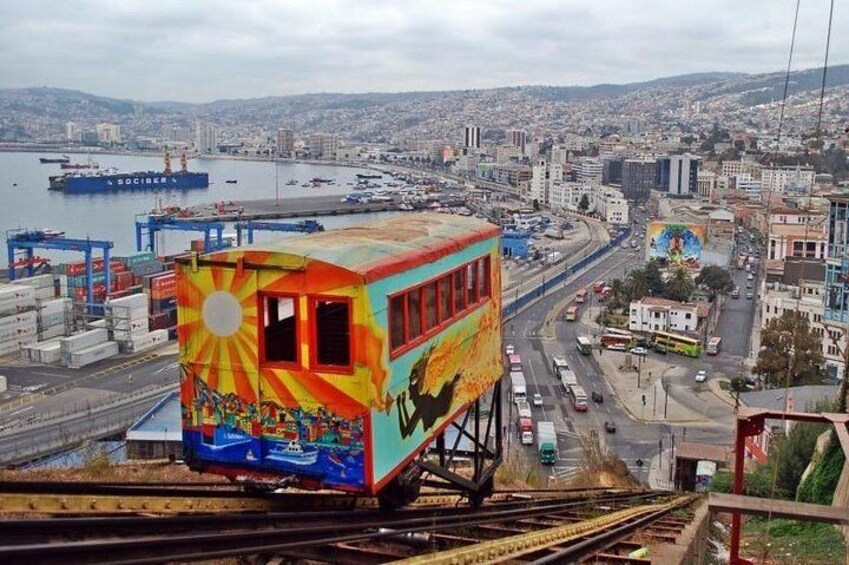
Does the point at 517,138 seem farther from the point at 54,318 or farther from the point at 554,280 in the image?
the point at 54,318

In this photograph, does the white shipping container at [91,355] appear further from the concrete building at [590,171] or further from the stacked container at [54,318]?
the concrete building at [590,171]

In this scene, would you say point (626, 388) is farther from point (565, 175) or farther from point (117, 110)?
point (117, 110)

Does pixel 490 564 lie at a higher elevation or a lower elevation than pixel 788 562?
higher

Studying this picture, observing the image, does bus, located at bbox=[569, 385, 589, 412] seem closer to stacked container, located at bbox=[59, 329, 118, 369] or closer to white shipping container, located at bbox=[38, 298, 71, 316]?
stacked container, located at bbox=[59, 329, 118, 369]

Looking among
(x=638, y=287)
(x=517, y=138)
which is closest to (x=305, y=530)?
(x=638, y=287)

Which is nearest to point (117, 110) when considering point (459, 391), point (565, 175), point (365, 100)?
point (365, 100)

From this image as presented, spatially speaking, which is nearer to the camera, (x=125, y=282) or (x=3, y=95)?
(x=125, y=282)

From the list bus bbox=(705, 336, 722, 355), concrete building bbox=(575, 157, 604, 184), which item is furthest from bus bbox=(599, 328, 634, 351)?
concrete building bbox=(575, 157, 604, 184)

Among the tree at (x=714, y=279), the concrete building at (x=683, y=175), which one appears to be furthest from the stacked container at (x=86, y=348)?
the concrete building at (x=683, y=175)
